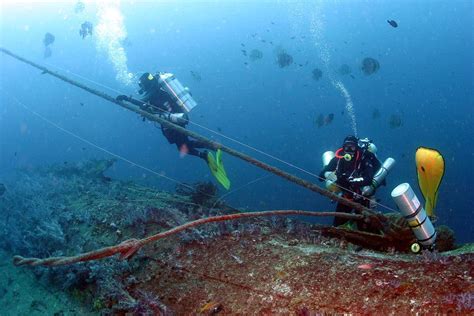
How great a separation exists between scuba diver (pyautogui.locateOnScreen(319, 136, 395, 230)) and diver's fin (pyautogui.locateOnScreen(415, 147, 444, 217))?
199cm

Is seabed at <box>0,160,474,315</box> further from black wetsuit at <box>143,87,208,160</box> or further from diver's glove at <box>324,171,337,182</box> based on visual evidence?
black wetsuit at <box>143,87,208,160</box>

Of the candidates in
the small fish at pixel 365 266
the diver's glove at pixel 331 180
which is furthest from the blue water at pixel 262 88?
the small fish at pixel 365 266

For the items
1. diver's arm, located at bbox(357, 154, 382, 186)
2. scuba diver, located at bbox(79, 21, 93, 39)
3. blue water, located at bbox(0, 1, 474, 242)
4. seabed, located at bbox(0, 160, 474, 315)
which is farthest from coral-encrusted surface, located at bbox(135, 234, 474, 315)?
blue water, located at bbox(0, 1, 474, 242)

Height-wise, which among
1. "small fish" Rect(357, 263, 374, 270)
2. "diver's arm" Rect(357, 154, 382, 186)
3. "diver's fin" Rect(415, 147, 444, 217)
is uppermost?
"diver's fin" Rect(415, 147, 444, 217)

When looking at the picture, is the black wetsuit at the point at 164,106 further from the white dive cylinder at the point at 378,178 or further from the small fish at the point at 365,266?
the small fish at the point at 365,266

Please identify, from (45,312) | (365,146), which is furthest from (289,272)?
(365,146)

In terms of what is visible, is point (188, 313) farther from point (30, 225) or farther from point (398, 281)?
point (30, 225)

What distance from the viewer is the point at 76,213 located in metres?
6.22

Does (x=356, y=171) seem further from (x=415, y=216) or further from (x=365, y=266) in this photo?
(x=365, y=266)

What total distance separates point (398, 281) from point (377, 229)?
242 cm

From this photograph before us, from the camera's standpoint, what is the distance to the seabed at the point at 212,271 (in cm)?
276

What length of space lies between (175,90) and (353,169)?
188 inches

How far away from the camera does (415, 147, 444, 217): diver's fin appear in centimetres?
384

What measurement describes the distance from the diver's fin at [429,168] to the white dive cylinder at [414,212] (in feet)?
0.70
